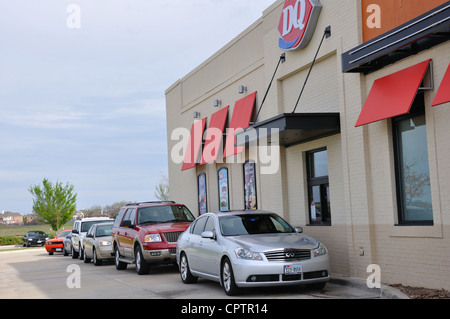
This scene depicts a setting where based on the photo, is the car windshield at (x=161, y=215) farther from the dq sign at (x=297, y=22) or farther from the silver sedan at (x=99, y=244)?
the dq sign at (x=297, y=22)

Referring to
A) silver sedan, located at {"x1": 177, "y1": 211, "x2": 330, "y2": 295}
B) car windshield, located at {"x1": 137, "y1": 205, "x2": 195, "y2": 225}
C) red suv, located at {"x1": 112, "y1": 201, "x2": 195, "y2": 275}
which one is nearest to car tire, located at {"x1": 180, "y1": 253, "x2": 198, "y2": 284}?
silver sedan, located at {"x1": 177, "y1": 211, "x2": 330, "y2": 295}

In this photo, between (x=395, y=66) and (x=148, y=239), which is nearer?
(x=395, y=66)

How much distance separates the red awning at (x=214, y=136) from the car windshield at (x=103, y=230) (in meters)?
4.28

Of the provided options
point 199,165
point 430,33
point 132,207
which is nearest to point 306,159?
point 132,207

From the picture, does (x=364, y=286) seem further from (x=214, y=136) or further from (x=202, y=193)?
(x=202, y=193)

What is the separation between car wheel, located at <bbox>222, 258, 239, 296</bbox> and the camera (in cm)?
1143

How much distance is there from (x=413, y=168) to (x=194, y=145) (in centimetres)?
1390

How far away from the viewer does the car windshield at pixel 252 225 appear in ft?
42.0

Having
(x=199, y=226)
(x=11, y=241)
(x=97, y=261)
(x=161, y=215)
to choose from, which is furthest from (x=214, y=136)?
(x=11, y=241)

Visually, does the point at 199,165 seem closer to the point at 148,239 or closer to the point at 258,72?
the point at 258,72

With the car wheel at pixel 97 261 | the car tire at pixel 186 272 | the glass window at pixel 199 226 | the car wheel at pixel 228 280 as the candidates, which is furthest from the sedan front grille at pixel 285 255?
the car wheel at pixel 97 261

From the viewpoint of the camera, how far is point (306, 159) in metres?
16.8

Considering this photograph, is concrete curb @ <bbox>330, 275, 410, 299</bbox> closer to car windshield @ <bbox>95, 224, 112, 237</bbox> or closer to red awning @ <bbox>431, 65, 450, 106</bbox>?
red awning @ <bbox>431, 65, 450, 106</bbox>
